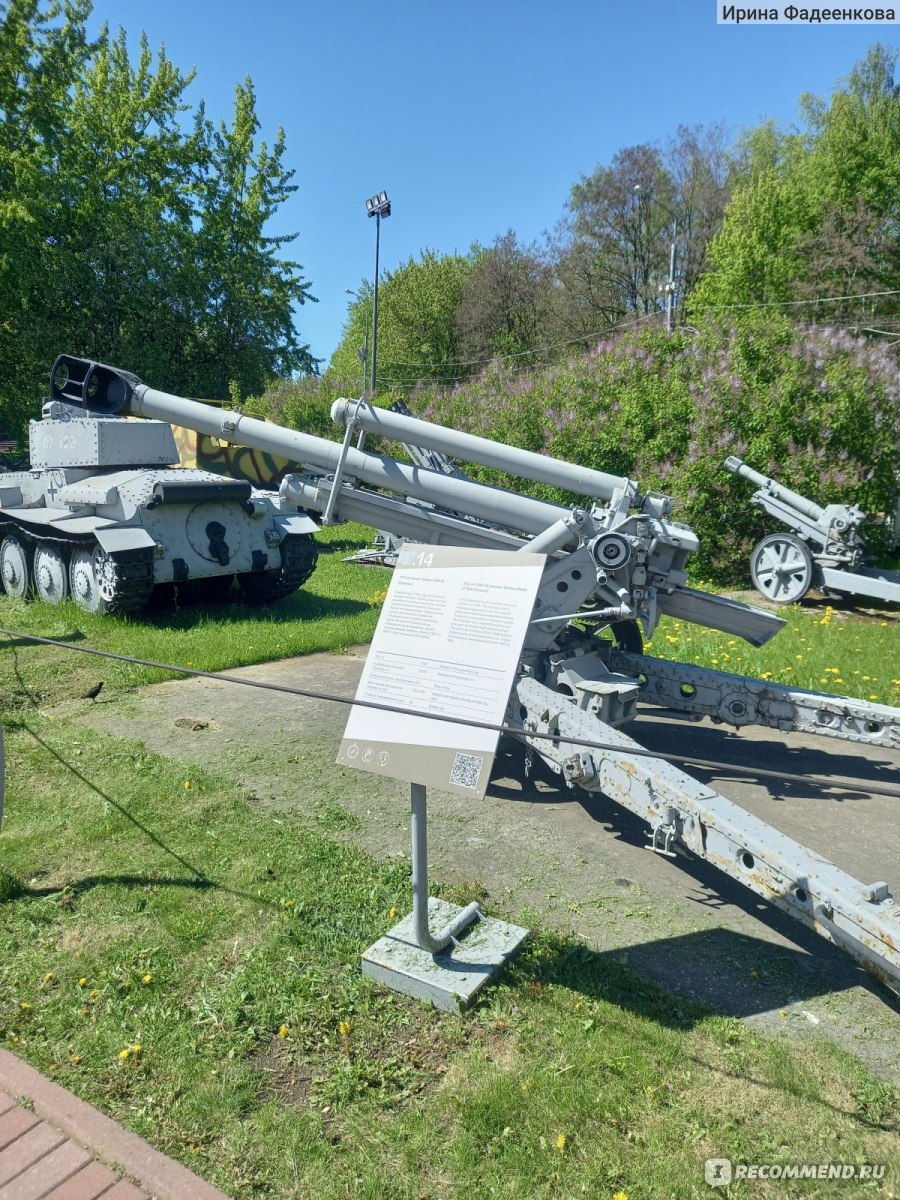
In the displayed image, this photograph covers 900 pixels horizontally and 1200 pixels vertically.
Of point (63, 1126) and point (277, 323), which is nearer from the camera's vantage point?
point (63, 1126)

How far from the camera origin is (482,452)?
5246 mm

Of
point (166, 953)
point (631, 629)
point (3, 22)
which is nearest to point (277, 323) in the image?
point (3, 22)

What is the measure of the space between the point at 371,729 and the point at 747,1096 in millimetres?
1667

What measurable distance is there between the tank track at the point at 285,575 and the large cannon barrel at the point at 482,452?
4.72m

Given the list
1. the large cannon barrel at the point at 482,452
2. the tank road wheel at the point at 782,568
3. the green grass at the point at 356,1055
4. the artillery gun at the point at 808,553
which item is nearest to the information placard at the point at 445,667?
the green grass at the point at 356,1055

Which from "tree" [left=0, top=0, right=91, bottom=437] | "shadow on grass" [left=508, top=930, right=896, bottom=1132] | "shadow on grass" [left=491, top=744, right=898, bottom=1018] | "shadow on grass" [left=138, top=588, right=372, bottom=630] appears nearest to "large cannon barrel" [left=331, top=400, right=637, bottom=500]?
"shadow on grass" [left=491, top=744, right=898, bottom=1018]

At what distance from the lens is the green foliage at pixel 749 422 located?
12.8 metres

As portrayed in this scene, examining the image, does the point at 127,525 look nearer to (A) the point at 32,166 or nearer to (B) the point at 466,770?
(B) the point at 466,770

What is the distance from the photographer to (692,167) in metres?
36.0

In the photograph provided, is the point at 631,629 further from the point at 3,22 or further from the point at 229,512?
the point at 3,22

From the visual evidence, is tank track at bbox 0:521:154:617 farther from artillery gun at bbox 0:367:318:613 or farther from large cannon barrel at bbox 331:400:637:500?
large cannon barrel at bbox 331:400:637:500

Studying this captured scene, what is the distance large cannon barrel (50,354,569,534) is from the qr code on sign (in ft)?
8.77

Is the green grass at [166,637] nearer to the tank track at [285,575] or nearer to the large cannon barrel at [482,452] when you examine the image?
the tank track at [285,575]

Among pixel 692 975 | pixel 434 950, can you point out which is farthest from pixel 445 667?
pixel 692 975
